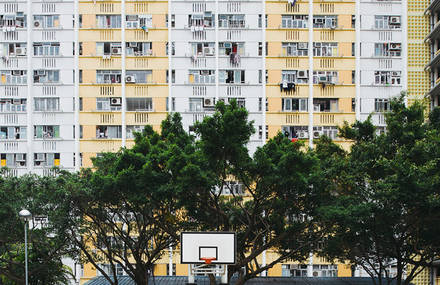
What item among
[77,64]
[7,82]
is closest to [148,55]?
[77,64]

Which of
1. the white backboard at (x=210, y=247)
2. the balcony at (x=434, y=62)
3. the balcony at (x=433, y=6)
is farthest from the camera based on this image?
the balcony at (x=433, y=6)

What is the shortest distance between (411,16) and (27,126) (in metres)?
25.7

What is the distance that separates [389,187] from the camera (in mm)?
20047

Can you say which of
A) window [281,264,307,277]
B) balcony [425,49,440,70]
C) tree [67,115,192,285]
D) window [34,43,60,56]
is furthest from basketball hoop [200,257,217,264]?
window [34,43,60,56]

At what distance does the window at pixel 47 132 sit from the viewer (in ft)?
118

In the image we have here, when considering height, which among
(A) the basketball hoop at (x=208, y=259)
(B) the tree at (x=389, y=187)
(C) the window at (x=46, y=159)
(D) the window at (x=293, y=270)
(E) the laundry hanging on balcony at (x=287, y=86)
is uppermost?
(E) the laundry hanging on balcony at (x=287, y=86)

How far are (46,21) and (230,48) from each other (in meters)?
12.0

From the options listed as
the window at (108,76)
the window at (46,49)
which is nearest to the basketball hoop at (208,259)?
the window at (108,76)

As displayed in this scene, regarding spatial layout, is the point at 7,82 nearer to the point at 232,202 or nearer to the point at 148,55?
the point at 148,55

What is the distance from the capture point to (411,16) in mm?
35938

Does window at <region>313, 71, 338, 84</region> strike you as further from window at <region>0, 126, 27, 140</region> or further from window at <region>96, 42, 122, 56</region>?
window at <region>0, 126, 27, 140</region>

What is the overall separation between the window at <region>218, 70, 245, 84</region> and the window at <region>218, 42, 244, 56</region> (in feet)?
3.92

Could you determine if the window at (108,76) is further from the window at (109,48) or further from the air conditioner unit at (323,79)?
the air conditioner unit at (323,79)

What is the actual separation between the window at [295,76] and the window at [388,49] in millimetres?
4764
